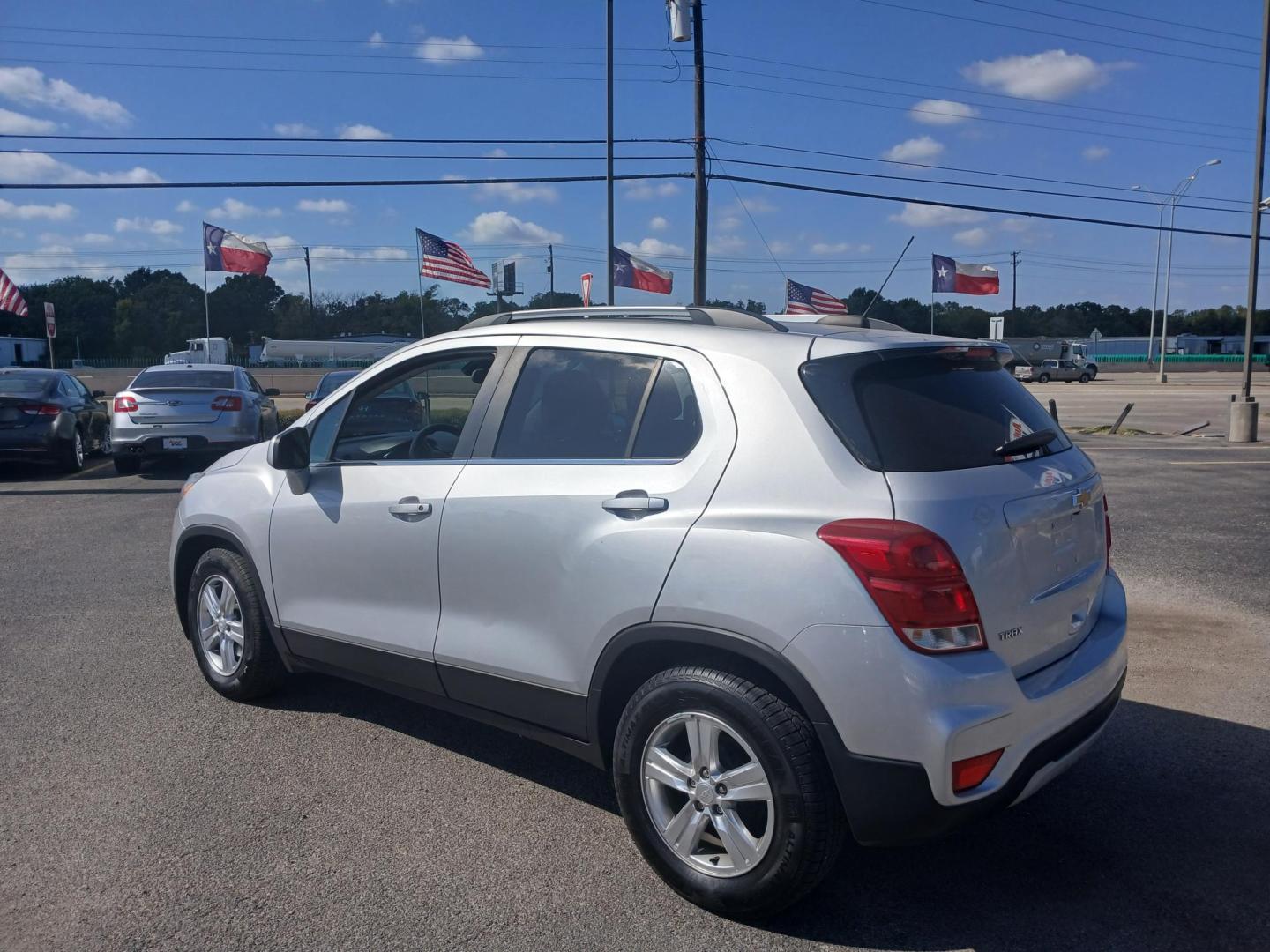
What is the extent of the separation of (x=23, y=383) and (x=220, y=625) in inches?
432

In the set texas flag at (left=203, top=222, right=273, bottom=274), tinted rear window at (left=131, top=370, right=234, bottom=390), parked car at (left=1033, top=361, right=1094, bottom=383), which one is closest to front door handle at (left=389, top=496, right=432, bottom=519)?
tinted rear window at (left=131, top=370, right=234, bottom=390)

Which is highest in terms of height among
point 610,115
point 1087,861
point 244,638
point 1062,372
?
point 610,115

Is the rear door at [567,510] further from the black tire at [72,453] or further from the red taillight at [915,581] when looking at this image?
the black tire at [72,453]

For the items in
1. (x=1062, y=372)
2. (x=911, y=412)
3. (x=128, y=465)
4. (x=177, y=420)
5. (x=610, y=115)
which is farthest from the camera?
(x=1062, y=372)

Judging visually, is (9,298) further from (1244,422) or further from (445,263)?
(1244,422)

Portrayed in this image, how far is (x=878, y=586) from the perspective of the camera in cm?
287

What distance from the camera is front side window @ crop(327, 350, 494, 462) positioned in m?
4.26

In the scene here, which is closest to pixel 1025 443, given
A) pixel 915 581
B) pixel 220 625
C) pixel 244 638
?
pixel 915 581

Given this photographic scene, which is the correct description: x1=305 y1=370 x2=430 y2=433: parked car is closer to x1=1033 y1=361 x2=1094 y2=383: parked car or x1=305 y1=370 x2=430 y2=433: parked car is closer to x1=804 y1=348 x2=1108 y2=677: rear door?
x1=804 y1=348 x2=1108 y2=677: rear door

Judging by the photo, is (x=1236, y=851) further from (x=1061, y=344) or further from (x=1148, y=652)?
(x=1061, y=344)

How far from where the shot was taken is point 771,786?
3.05 meters

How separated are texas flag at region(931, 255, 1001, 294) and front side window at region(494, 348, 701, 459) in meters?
33.2

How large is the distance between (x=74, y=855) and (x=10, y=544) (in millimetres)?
6910

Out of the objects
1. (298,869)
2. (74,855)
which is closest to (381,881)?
(298,869)
